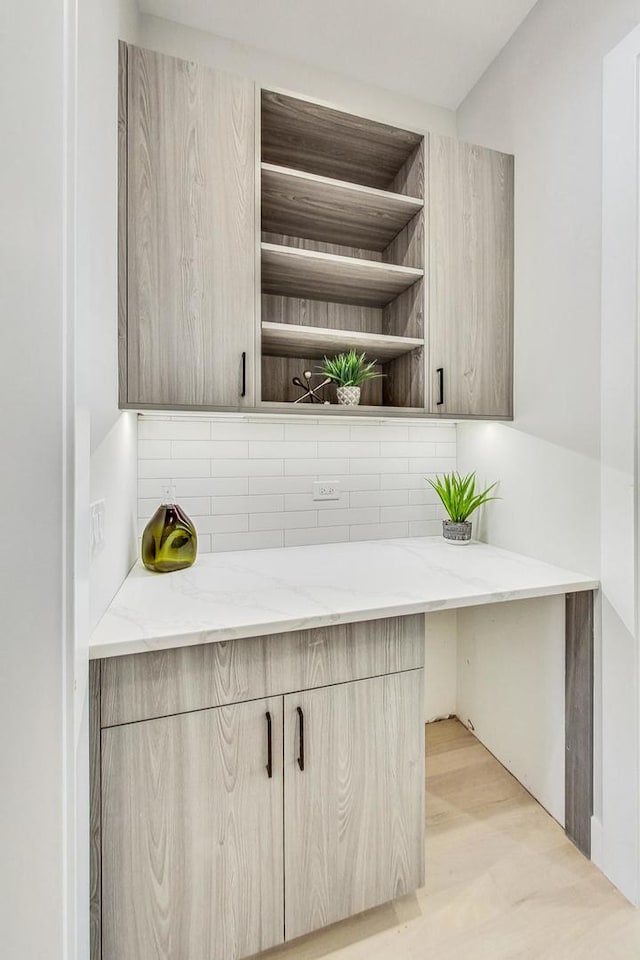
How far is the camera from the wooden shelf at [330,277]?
1.41 meters

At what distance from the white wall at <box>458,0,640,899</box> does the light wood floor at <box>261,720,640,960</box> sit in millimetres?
146

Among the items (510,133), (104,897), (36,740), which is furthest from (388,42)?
(104,897)

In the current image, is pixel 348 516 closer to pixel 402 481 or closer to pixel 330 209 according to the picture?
pixel 402 481

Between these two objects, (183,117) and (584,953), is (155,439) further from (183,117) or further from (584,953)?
(584,953)

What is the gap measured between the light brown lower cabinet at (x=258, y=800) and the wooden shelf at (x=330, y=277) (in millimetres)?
1166

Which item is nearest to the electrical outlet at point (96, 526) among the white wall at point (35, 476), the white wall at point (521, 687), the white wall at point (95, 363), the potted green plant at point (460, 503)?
the white wall at point (95, 363)

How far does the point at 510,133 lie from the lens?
1638 mm

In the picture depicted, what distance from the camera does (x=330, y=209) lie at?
1549mm

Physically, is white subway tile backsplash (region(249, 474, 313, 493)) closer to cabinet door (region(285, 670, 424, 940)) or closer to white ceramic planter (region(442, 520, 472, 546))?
white ceramic planter (region(442, 520, 472, 546))

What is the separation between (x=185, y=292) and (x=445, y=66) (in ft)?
5.03

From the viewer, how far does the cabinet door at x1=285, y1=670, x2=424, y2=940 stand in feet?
3.38

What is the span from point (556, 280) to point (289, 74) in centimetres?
135

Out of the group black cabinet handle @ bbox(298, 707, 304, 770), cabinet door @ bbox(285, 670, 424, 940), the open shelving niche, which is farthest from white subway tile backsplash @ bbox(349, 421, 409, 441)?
black cabinet handle @ bbox(298, 707, 304, 770)

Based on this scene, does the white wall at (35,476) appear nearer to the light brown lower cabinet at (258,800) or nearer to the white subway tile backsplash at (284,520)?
the light brown lower cabinet at (258,800)
